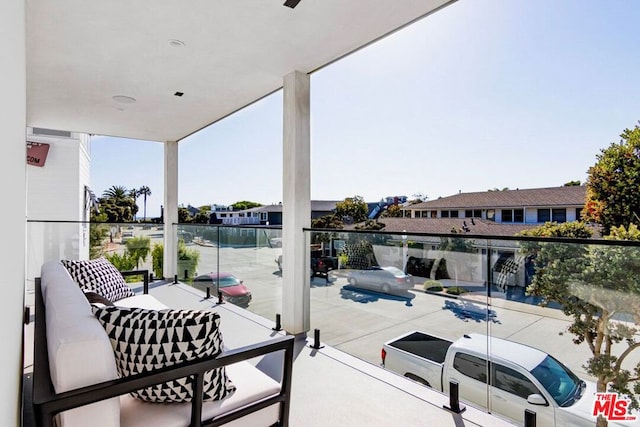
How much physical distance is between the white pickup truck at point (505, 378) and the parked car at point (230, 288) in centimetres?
256

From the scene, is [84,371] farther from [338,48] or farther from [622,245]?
[338,48]

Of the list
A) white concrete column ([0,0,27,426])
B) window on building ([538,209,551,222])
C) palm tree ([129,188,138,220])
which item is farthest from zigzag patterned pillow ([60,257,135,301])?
palm tree ([129,188,138,220])

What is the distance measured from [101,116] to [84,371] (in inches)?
198

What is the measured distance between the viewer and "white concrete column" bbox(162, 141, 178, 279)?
6.64 metres

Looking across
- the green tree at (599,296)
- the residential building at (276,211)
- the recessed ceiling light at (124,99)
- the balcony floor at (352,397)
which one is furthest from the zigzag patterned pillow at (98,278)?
the residential building at (276,211)

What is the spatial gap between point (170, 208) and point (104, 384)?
590cm

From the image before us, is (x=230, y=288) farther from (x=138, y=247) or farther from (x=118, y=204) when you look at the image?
(x=118, y=204)

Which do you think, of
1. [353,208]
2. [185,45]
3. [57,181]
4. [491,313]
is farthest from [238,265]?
[353,208]

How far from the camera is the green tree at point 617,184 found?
14.8 metres

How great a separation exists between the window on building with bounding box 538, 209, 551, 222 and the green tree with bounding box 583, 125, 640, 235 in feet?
25.6

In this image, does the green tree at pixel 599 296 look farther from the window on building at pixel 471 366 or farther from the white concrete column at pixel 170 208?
the white concrete column at pixel 170 208

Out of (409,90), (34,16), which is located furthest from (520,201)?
(34,16)

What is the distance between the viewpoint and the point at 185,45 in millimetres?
3189

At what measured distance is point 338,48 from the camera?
3197 millimetres
